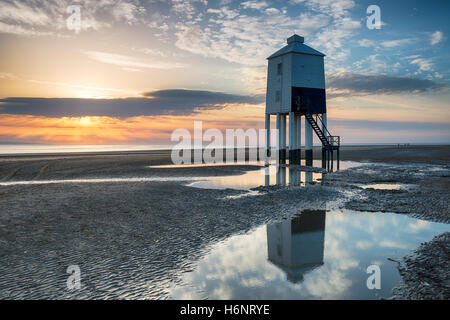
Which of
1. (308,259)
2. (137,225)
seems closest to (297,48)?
(137,225)

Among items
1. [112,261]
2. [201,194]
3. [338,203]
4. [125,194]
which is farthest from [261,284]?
[125,194]

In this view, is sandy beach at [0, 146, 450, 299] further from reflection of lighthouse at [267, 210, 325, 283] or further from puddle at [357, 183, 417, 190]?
reflection of lighthouse at [267, 210, 325, 283]

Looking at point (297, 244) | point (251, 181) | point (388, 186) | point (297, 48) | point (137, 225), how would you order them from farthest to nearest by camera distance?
point (297, 48)
point (251, 181)
point (388, 186)
point (137, 225)
point (297, 244)

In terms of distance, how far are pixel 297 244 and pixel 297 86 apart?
81.3ft

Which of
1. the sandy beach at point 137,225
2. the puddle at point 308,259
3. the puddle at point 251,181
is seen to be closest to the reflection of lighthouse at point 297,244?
the puddle at point 308,259

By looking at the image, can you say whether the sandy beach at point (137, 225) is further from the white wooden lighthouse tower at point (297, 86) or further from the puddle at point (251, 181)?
the white wooden lighthouse tower at point (297, 86)

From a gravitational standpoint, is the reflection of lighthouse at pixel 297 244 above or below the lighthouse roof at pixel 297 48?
below

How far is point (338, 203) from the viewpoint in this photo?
524 inches

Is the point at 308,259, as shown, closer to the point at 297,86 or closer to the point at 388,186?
the point at 388,186

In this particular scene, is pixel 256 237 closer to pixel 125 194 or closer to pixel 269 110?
pixel 125 194

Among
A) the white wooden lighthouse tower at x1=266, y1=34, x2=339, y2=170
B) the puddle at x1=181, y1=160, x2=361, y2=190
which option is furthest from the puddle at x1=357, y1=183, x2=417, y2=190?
the white wooden lighthouse tower at x1=266, y1=34, x2=339, y2=170

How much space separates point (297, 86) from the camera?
29.8 m

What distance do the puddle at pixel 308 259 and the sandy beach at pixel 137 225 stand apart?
558mm

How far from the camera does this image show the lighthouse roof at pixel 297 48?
29.3 m
